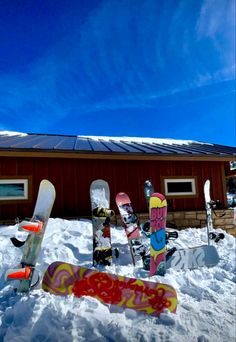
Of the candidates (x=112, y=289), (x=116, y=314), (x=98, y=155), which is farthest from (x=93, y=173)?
(x=116, y=314)

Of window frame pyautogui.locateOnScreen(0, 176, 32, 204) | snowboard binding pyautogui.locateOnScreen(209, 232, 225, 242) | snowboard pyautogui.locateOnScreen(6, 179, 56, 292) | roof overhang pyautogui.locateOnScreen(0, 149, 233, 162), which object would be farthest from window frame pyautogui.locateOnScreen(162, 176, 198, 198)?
snowboard pyautogui.locateOnScreen(6, 179, 56, 292)

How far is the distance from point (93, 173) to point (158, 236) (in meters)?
3.51

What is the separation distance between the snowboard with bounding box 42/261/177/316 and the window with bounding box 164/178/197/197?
15.4 feet

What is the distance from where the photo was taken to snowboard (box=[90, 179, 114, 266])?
4.43 m

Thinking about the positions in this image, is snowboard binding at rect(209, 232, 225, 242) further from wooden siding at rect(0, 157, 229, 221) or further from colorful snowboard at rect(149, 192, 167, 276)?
colorful snowboard at rect(149, 192, 167, 276)

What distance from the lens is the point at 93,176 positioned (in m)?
7.34

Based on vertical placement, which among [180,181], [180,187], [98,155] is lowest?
[180,187]

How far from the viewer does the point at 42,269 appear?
13.1 feet

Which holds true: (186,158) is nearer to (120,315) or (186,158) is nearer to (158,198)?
(158,198)

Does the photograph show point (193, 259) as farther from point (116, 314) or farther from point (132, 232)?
point (116, 314)

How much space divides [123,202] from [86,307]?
107 inches

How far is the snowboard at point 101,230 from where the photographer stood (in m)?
4.43

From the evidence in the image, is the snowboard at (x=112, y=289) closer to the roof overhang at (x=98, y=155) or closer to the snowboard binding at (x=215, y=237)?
the snowboard binding at (x=215, y=237)

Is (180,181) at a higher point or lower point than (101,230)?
higher
